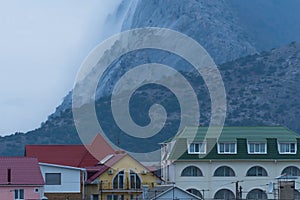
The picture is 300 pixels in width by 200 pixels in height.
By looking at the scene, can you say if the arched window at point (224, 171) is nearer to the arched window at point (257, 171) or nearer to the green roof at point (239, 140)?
the green roof at point (239, 140)

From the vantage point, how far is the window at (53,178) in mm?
77688

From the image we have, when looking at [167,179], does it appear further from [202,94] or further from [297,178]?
[202,94]

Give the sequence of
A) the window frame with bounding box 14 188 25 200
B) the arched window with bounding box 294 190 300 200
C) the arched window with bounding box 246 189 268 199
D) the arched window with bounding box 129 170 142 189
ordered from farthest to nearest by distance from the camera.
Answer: the arched window with bounding box 129 170 142 189 < the arched window with bounding box 246 189 268 199 < the arched window with bounding box 294 190 300 200 < the window frame with bounding box 14 188 25 200

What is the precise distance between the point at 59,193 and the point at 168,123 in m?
81.8

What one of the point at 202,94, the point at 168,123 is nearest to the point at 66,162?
the point at 168,123

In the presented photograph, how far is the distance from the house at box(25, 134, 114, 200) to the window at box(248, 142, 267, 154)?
13.0 meters

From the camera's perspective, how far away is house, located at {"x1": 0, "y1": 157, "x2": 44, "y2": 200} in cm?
7019

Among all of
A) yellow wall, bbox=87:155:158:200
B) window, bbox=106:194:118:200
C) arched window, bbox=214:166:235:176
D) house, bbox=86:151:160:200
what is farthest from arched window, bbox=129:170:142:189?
arched window, bbox=214:166:235:176

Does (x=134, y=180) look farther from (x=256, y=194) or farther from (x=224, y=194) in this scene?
(x=256, y=194)

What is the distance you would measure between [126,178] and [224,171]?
8.32m

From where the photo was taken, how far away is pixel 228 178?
84.8 meters

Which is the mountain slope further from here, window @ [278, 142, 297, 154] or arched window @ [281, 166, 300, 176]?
arched window @ [281, 166, 300, 176]

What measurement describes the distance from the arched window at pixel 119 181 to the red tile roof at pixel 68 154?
467 centimetres

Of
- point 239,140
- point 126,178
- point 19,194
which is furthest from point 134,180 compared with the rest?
point 19,194
